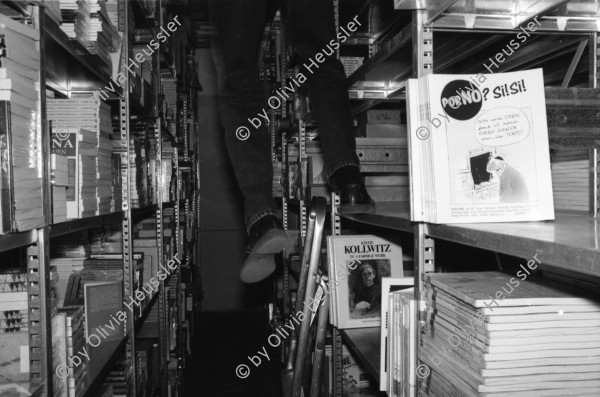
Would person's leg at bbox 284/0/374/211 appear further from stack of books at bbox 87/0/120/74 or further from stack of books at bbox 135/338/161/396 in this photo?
stack of books at bbox 135/338/161/396

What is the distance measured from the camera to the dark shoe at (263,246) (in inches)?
60.1

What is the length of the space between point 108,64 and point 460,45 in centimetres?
135

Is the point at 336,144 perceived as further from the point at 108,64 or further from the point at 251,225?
the point at 108,64

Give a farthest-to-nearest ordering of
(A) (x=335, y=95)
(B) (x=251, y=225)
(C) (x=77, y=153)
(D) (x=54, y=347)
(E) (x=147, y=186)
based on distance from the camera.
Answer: (E) (x=147, y=186) < (A) (x=335, y=95) < (B) (x=251, y=225) < (C) (x=77, y=153) < (D) (x=54, y=347)

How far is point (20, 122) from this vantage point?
1.02 m

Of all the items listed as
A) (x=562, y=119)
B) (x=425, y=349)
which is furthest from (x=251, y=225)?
(x=562, y=119)

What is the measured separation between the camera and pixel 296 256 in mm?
3117

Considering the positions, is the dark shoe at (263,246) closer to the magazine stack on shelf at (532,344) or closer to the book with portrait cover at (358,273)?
the book with portrait cover at (358,273)

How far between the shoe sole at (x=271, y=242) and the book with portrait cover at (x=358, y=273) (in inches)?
14.2
